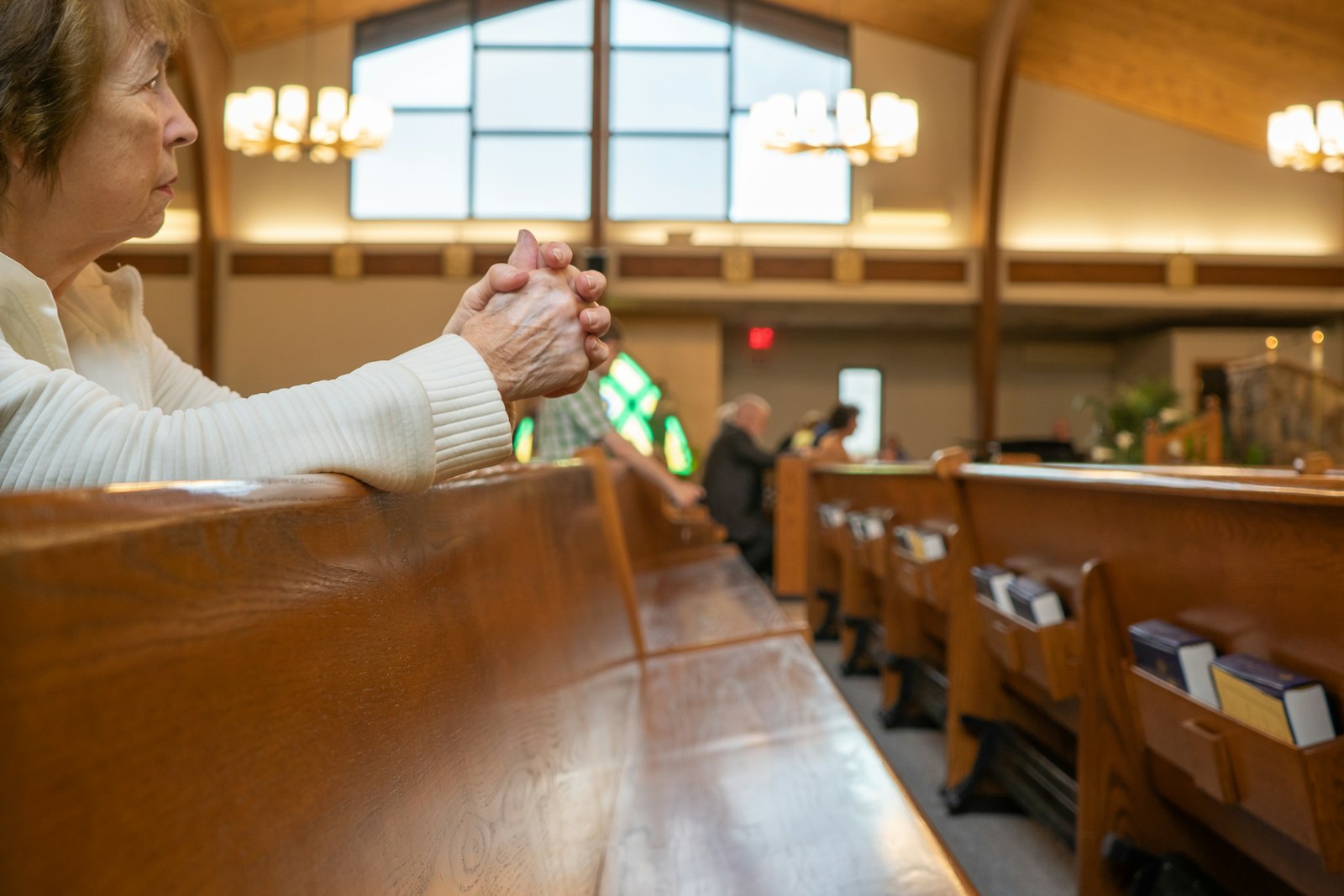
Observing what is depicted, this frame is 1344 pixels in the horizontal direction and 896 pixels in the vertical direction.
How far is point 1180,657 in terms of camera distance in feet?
4.96

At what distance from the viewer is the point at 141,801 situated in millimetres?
358

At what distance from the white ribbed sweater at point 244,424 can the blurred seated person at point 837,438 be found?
5457 mm

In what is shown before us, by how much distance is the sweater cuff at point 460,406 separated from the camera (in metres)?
0.75

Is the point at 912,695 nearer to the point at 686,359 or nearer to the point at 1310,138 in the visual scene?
the point at 1310,138

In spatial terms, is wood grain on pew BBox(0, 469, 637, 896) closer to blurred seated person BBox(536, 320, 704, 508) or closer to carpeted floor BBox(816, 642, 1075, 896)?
carpeted floor BBox(816, 642, 1075, 896)

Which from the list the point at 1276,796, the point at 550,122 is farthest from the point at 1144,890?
the point at 550,122

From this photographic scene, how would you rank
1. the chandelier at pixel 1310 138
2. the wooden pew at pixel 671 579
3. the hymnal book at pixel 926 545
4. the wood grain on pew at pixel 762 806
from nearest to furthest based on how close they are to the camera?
the wood grain on pew at pixel 762 806, the wooden pew at pixel 671 579, the hymnal book at pixel 926 545, the chandelier at pixel 1310 138

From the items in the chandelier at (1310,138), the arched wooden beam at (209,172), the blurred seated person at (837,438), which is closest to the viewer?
the blurred seated person at (837,438)

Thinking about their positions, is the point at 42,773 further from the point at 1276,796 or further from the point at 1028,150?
the point at 1028,150

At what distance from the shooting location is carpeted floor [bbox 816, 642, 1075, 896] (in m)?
2.21

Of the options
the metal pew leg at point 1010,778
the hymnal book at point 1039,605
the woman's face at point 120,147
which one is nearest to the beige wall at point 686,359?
the metal pew leg at point 1010,778

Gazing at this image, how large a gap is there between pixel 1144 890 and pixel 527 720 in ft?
4.19

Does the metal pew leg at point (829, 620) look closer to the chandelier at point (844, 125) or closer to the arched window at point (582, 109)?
the chandelier at point (844, 125)

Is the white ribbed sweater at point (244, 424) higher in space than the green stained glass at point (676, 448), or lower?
higher
